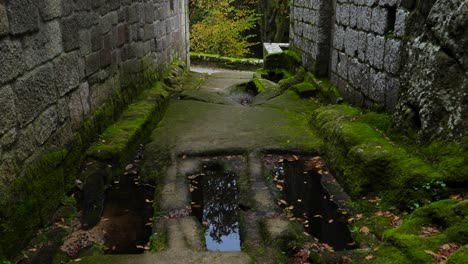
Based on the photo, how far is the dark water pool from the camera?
3.63m

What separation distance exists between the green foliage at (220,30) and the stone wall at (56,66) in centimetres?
1570

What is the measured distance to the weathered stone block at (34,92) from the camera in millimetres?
3375

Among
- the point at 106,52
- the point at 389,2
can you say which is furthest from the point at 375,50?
the point at 106,52

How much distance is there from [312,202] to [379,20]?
279 cm

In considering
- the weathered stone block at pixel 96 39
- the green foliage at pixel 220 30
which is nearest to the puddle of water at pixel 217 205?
the weathered stone block at pixel 96 39

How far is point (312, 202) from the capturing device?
427cm

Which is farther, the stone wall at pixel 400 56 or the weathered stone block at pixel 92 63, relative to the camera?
the weathered stone block at pixel 92 63

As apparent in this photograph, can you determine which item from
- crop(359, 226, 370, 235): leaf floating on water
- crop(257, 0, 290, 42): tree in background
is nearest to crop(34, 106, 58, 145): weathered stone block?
crop(359, 226, 370, 235): leaf floating on water

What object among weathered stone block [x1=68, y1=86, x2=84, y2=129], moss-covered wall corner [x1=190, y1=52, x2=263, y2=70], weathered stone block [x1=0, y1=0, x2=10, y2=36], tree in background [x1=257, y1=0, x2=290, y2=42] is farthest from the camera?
tree in background [x1=257, y1=0, x2=290, y2=42]

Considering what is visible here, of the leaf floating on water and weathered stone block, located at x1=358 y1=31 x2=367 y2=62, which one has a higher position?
weathered stone block, located at x1=358 y1=31 x2=367 y2=62

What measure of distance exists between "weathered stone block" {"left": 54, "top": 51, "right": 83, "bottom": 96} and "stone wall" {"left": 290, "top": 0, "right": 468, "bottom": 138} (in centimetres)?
338

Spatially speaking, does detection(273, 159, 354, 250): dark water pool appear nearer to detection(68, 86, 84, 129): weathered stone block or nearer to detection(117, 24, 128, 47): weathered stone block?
detection(68, 86, 84, 129): weathered stone block

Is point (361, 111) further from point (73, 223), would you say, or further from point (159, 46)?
point (159, 46)

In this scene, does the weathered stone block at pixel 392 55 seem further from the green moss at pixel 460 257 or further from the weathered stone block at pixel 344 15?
the green moss at pixel 460 257
